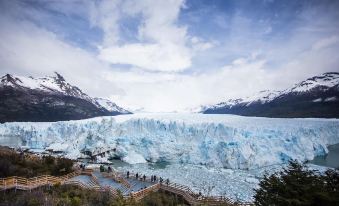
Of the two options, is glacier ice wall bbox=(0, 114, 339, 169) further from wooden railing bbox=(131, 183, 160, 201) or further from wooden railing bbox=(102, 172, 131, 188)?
wooden railing bbox=(131, 183, 160, 201)

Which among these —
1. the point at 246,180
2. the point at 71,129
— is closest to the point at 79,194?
the point at 246,180

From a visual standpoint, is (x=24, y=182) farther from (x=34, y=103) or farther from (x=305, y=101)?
(x=305, y=101)

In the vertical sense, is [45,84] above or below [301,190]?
above

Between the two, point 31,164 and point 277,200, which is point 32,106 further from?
point 277,200

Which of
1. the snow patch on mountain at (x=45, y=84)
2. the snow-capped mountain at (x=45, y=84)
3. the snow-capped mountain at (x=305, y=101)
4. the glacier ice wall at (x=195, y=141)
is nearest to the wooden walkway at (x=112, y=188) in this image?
the glacier ice wall at (x=195, y=141)

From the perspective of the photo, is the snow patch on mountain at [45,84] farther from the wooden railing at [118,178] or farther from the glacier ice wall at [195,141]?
the wooden railing at [118,178]

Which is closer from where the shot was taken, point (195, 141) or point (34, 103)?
point (195, 141)

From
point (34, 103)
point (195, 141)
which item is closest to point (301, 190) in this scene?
point (195, 141)
